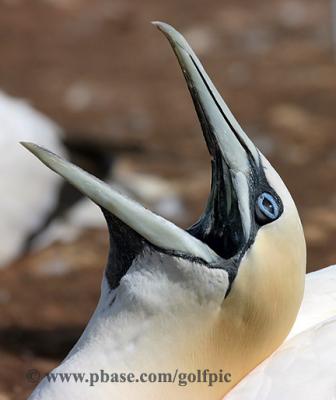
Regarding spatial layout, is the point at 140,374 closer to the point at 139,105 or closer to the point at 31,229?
the point at 31,229

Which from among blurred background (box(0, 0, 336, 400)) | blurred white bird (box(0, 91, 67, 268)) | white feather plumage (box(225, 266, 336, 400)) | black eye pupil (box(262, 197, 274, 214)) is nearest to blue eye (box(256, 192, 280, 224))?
black eye pupil (box(262, 197, 274, 214))

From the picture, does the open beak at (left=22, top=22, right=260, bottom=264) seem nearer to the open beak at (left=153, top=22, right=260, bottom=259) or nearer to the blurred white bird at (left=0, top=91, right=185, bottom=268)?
the open beak at (left=153, top=22, right=260, bottom=259)

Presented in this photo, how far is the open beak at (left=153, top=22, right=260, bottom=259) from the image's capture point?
3.47 metres

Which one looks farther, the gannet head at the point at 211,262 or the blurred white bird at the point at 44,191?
the blurred white bird at the point at 44,191

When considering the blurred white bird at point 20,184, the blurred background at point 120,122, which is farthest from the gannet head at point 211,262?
the blurred white bird at point 20,184

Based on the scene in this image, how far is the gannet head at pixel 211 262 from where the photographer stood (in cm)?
338

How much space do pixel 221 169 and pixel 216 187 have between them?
6cm

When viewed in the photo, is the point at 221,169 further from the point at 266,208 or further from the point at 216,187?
the point at 266,208

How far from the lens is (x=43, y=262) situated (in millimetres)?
6602

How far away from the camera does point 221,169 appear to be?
3.50 m

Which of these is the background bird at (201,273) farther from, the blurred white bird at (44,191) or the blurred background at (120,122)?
the blurred white bird at (44,191)

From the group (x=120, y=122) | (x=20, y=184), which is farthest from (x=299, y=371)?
(x=120, y=122)

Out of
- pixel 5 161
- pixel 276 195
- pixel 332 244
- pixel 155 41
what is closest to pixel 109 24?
pixel 155 41

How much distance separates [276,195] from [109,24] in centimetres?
688
